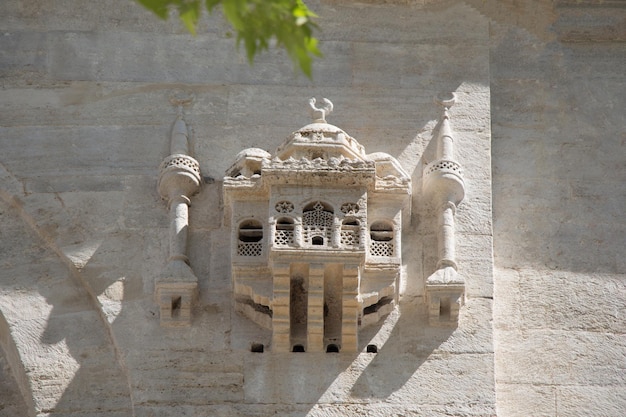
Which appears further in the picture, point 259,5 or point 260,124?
point 260,124

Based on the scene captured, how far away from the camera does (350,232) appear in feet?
40.4

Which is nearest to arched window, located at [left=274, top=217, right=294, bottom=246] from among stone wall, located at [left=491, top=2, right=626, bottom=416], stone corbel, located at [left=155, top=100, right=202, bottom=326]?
stone corbel, located at [left=155, top=100, right=202, bottom=326]

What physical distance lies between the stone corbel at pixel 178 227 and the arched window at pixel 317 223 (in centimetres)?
95

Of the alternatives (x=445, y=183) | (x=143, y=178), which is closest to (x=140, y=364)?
(x=143, y=178)

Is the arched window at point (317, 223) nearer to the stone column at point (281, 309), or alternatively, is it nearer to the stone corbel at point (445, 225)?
the stone column at point (281, 309)

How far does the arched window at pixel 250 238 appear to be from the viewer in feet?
41.1

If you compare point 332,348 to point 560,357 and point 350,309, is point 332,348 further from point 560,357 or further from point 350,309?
point 560,357

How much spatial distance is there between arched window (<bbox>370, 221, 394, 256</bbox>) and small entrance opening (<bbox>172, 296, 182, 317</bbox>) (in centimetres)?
144

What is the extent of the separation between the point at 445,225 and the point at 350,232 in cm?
94

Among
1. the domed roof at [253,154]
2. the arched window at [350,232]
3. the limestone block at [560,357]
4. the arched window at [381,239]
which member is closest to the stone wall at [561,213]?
the limestone block at [560,357]

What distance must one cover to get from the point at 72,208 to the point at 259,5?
4568mm

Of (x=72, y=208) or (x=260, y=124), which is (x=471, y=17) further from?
(x=72, y=208)

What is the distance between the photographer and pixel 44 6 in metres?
14.3

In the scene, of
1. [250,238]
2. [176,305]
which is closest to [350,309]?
[250,238]
